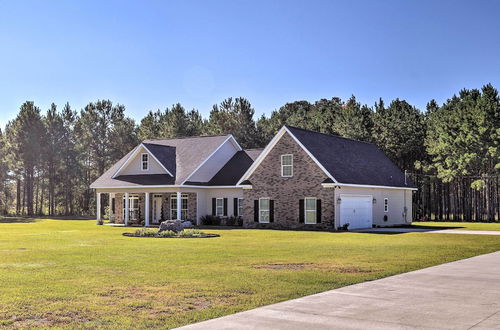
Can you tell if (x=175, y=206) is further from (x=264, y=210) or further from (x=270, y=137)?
(x=270, y=137)

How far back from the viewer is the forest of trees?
53553 millimetres

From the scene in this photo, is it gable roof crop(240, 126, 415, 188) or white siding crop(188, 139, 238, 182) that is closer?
gable roof crop(240, 126, 415, 188)

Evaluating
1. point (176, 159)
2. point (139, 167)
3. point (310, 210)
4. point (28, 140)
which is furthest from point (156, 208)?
point (28, 140)

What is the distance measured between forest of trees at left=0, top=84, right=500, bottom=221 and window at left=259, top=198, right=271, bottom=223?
21.4 m

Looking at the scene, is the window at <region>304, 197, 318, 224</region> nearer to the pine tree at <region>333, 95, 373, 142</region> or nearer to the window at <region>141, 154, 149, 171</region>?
the window at <region>141, 154, 149, 171</region>

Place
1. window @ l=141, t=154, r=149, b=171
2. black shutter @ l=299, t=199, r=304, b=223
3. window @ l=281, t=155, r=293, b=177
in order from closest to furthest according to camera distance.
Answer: black shutter @ l=299, t=199, r=304, b=223 < window @ l=281, t=155, r=293, b=177 < window @ l=141, t=154, r=149, b=171

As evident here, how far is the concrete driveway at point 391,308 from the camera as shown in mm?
8258

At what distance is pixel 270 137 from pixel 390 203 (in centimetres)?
3158

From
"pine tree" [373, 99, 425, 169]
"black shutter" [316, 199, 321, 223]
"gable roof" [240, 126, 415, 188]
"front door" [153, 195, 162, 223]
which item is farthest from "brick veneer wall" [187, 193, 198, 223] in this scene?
"pine tree" [373, 99, 425, 169]

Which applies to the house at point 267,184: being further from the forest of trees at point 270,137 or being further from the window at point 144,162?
the forest of trees at point 270,137

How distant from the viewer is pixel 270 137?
73.4m

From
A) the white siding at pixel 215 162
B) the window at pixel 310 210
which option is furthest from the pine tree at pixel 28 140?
the window at pixel 310 210

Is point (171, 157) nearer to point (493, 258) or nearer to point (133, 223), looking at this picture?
point (133, 223)

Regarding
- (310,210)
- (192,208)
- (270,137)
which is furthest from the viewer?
(270,137)
